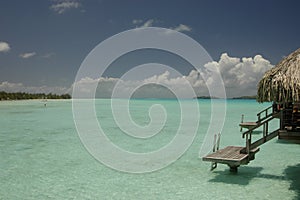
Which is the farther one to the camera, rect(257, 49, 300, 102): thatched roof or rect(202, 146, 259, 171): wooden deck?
rect(202, 146, 259, 171): wooden deck

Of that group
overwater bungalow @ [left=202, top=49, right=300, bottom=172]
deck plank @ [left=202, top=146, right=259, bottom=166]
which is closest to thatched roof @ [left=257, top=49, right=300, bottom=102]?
overwater bungalow @ [left=202, top=49, right=300, bottom=172]

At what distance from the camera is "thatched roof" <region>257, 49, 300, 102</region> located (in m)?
5.07

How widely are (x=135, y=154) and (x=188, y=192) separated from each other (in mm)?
4426

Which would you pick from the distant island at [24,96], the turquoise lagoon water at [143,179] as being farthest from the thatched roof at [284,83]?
the distant island at [24,96]

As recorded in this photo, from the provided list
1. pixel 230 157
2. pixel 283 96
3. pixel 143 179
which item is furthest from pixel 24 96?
pixel 283 96

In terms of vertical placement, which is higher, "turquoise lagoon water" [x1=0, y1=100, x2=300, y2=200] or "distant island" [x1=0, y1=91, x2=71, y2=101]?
"distant island" [x1=0, y1=91, x2=71, y2=101]

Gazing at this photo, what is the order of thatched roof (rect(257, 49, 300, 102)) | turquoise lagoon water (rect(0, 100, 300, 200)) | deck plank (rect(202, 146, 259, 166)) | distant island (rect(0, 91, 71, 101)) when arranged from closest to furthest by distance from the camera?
1. thatched roof (rect(257, 49, 300, 102))
2. turquoise lagoon water (rect(0, 100, 300, 200))
3. deck plank (rect(202, 146, 259, 166))
4. distant island (rect(0, 91, 71, 101))

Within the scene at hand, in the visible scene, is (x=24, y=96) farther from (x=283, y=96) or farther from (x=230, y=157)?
(x=283, y=96)

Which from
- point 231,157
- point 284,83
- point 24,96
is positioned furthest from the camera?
point 24,96

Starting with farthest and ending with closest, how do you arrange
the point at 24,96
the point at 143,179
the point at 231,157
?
the point at 24,96 < the point at 143,179 < the point at 231,157

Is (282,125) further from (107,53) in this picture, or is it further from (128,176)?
(107,53)

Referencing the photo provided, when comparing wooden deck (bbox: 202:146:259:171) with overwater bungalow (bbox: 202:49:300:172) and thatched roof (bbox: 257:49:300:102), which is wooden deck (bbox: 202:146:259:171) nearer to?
overwater bungalow (bbox: 202:49:300:172)

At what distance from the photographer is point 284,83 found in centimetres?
516

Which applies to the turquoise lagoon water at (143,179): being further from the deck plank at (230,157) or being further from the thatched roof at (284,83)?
the thatched roof at (284,83)
